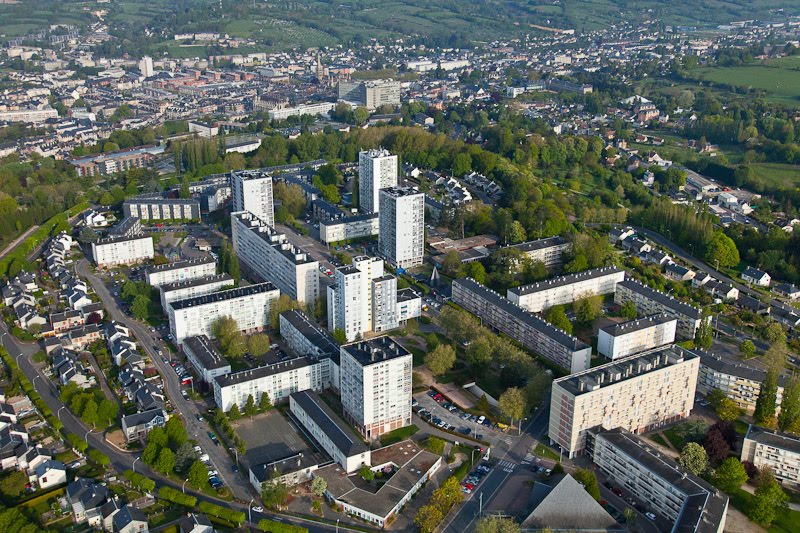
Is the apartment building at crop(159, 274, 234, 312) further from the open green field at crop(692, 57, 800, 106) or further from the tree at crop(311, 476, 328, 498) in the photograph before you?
the open green field at crop(692, 57, 800, 106)

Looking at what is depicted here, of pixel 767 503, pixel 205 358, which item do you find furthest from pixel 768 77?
pixel 205 358

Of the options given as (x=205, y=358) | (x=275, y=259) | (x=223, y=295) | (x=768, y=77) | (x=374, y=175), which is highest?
(x=768, y=77)

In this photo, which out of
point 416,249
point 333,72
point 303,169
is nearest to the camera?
point 416,249

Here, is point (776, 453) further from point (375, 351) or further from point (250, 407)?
point (250, 407)

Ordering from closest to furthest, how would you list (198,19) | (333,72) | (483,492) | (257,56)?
(483,492) → (333,72) → (257,56) → (198,19)

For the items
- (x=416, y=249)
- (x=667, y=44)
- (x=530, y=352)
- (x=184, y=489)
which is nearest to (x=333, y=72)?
(x=667, y=44)

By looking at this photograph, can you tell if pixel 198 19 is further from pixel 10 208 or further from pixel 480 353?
pixel 480 353
